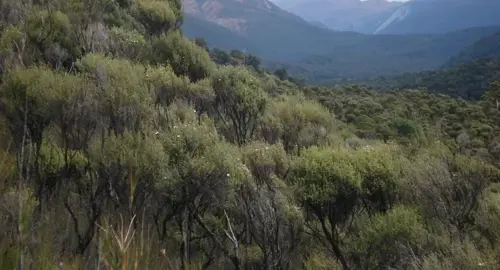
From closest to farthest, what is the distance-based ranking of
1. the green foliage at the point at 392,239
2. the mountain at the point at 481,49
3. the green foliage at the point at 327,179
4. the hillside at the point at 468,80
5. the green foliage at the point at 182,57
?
the green foliage at the point at 392,239, the green foliage at the point at 327,179, the green foliage at the point at 182,57, the hillside at the point at 468,80, the mountain at the point at 481,49

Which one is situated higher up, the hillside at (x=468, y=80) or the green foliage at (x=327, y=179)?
the green foliage at (x=327, y=179)

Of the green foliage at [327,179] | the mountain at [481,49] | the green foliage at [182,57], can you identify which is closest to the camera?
the green foliage at [327,179]

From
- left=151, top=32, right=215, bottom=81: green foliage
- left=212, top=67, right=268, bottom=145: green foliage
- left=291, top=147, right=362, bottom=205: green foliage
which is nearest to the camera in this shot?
left=291, top=147, right=362, bottom=205: green foliage

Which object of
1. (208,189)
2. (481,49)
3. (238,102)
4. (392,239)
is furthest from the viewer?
(481,49)

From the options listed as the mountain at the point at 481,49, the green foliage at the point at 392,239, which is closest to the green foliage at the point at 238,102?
the green foliage at the point at 392,239

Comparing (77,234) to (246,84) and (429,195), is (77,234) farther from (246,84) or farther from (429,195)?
(246,84)

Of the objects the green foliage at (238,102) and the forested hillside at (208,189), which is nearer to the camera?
the forested hillside at (208,189)

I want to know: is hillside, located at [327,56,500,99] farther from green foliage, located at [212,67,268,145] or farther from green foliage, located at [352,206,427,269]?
green foliage, located at [352,206,427,269]

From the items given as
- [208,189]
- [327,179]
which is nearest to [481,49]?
A: [327,179]

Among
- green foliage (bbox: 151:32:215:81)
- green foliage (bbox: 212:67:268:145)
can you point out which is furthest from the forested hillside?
green foliage (bbox: 151:32:215:81)

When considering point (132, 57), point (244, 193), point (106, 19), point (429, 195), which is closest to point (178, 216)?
point (244, 193)

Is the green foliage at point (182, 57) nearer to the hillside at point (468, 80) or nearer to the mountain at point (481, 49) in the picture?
the hillside at point (468, 80)

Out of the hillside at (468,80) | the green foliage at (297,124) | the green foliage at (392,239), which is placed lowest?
the hillside at (468,80)

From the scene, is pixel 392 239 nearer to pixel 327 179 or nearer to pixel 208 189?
pixel 327 179
